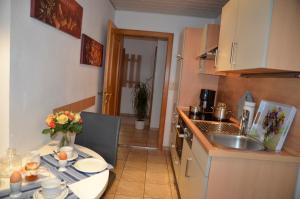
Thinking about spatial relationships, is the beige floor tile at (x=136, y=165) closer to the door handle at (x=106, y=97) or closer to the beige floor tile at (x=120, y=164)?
the beige floor tile at (x=120, y=164)

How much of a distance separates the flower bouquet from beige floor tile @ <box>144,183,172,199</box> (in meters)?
1.27

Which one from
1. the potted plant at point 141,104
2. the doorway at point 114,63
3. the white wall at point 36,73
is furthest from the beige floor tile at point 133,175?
the potted plant at point 141,104

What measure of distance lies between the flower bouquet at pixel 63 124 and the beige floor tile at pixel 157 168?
1717 mm

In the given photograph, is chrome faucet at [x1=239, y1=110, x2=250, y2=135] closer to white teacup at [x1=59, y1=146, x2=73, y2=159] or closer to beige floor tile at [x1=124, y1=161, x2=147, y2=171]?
white teacup at [x1=59, y1=146, x2=73, y2=159]

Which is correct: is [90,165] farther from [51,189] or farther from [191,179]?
[191,179]

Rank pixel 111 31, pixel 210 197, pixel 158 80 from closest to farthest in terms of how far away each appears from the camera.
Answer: pixel 210 197 → pixel 111 31 → pixel 158 80

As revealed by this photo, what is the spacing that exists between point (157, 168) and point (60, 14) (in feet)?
7.36

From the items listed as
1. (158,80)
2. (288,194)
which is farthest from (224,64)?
(158,80)

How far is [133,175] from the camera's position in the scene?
2.79 m

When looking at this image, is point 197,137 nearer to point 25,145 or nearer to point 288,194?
point 288,194

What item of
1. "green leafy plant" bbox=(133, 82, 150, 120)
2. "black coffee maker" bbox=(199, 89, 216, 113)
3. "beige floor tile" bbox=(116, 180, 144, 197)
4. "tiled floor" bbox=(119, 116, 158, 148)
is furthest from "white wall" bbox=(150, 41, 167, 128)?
"beige floor tile" bbox=(116, 180, 144, 197)

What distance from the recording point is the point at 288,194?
1.44m

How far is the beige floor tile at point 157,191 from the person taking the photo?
2365 mm

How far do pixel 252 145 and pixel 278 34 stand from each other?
0.92 metres
